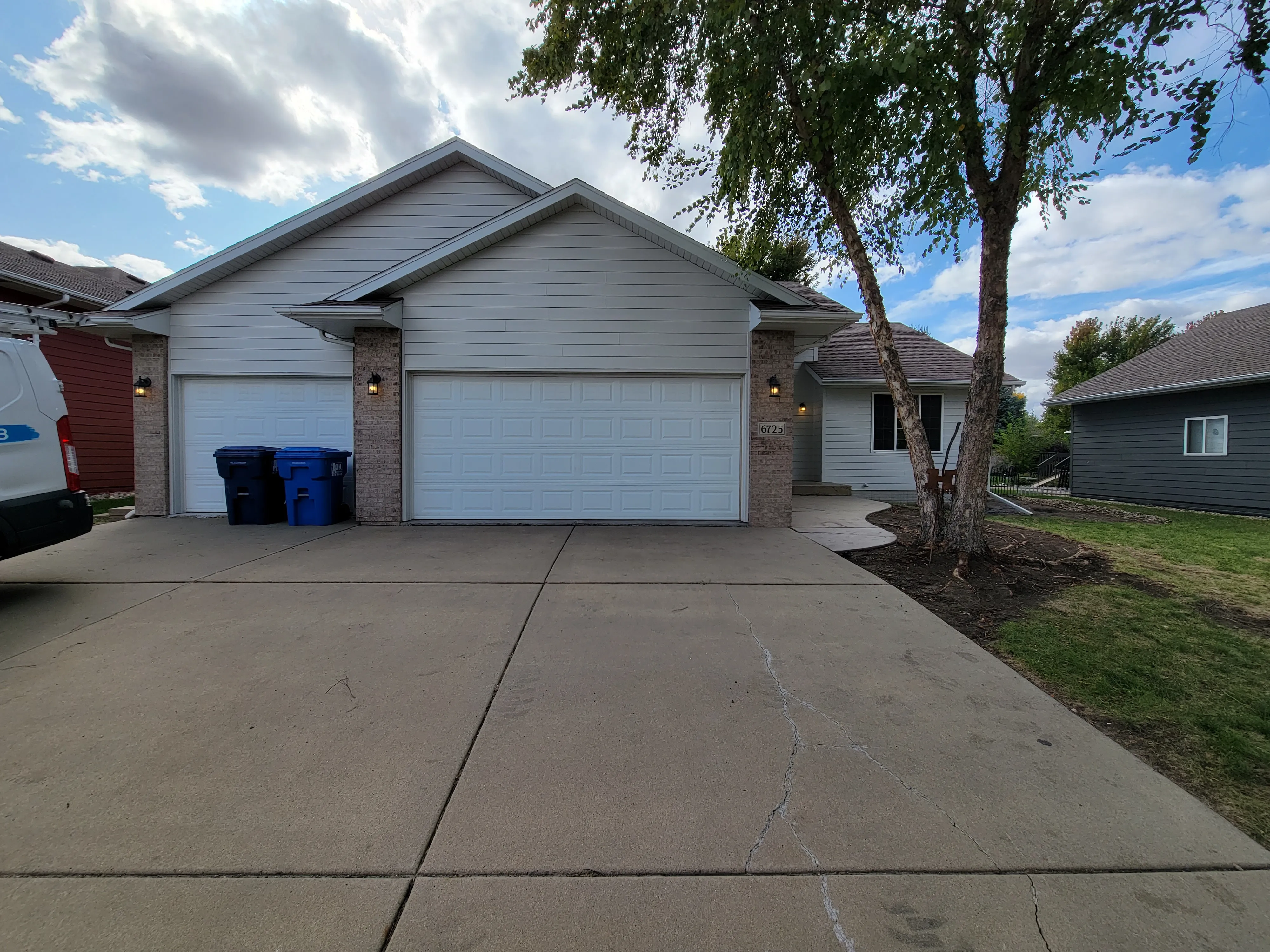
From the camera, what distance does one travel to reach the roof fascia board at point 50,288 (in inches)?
356

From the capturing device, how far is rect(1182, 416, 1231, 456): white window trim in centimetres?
Answer: 1149

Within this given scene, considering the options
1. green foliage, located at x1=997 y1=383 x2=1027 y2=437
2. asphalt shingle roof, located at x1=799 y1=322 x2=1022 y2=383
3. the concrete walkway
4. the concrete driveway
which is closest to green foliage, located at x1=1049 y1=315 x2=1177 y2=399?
green foliage, located at x1=997 y1=383 x2=1027 y2=437

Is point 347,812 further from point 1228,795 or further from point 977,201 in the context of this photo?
point 977,201

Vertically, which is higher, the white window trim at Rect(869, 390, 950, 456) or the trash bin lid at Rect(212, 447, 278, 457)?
the white window trim at Rect(869, 390, 950, 456)

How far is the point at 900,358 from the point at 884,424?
1.99 meters

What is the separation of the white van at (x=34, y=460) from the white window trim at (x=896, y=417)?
1377cm

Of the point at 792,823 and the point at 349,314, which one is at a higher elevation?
the point at 349,314

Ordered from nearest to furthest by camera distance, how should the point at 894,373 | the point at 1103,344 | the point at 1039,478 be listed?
the point at 894,373
the point at 1039,478
the point at 1103,344

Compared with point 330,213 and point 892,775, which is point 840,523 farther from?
point 330,213

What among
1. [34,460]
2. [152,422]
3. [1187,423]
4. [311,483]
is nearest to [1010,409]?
[1187,423]

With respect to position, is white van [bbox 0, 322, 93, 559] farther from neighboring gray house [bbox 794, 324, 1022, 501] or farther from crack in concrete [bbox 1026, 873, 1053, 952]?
neighboring gray house [bbox 794, 324, 1022, 501]

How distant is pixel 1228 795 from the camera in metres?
2.20

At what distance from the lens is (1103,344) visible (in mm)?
29234

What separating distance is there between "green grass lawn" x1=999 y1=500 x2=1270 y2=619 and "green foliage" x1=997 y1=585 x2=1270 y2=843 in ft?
2.83
